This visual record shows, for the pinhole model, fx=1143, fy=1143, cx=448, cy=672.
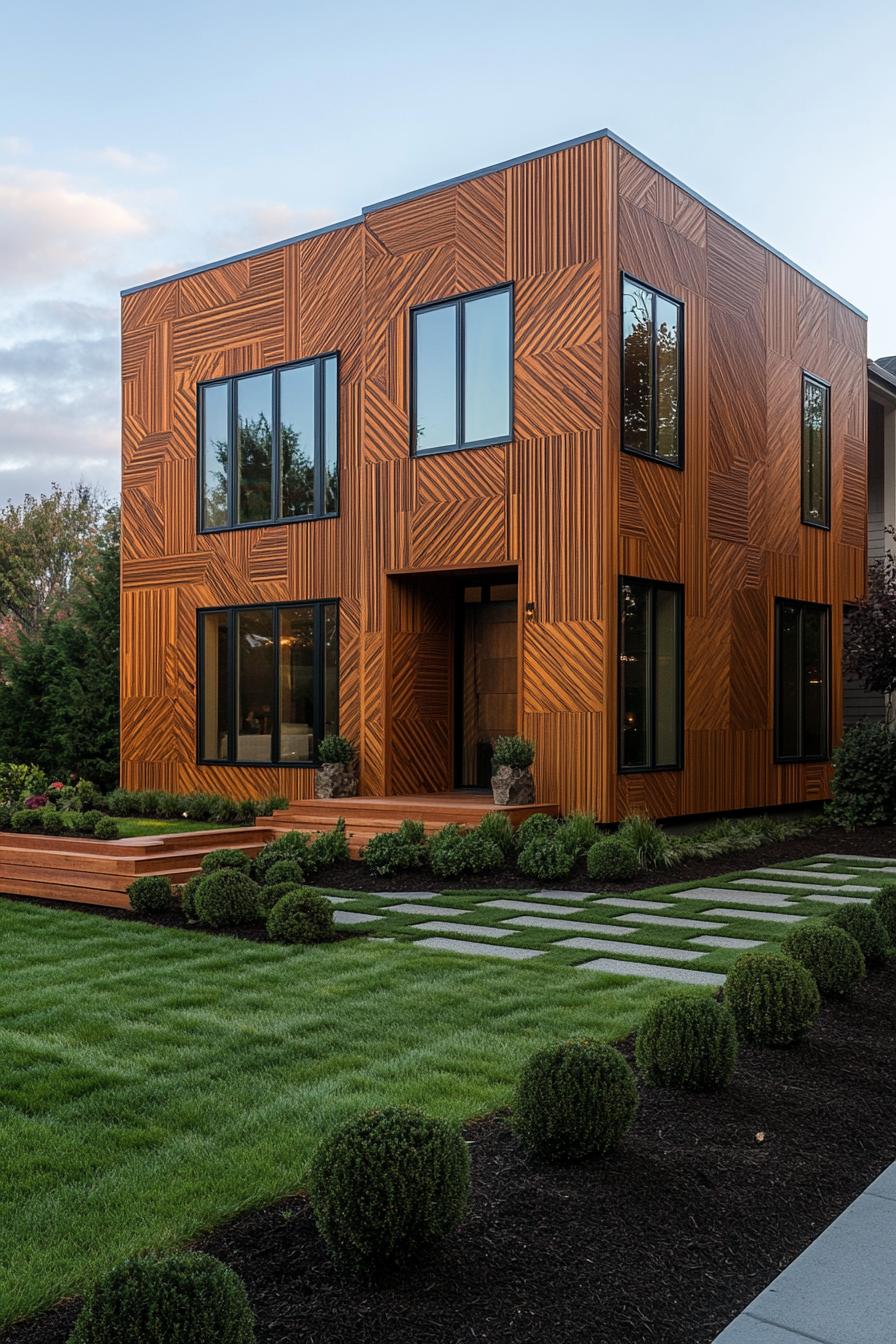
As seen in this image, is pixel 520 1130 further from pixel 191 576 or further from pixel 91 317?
pixel 91 317

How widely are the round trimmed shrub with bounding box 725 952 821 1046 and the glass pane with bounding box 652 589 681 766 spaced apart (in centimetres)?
741

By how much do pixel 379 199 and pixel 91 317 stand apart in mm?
18357

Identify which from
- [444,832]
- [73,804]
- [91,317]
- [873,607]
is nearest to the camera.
→ [444,832]

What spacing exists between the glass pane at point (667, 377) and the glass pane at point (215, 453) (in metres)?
5.74

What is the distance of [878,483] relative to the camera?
2006 centimetres

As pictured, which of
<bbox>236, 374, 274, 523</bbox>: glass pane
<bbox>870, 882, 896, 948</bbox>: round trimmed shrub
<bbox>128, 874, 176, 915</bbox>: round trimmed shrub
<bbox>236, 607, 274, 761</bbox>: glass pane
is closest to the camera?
<bbox>870, 882, 896, 948</bbox>: round trimmed shrub

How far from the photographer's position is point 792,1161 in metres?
3.38

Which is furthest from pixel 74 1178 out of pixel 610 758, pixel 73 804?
pixel 73 804

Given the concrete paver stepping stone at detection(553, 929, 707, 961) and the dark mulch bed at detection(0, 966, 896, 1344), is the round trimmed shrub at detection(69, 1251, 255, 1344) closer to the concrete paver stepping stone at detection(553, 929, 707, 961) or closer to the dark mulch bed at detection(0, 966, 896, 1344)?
the dark mulch bed at detection(0, 966, 896, 1344)

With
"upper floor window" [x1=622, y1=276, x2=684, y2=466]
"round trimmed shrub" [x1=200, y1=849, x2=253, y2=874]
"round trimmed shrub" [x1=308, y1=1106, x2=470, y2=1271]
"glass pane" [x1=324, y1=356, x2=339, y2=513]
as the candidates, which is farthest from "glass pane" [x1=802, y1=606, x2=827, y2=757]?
"round trimmed shrub" [x1=308, y1=1106, x2=470, y2=1271]

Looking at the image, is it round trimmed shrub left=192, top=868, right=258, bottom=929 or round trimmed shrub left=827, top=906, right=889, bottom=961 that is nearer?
round trimmed shrub left=827, top=906, right=889, bottom=961

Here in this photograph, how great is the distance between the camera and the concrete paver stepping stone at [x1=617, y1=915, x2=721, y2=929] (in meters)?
7.32

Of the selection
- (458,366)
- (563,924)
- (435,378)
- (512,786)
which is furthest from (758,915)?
(435,378)

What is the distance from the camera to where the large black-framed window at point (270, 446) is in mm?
13805
